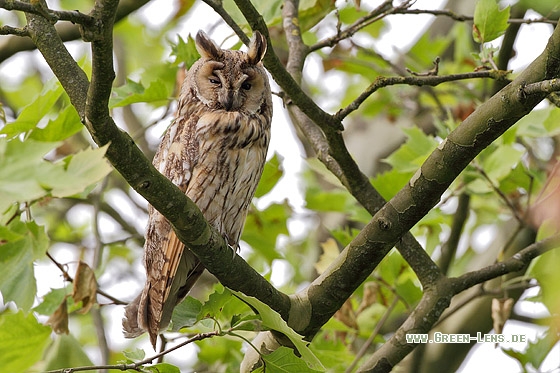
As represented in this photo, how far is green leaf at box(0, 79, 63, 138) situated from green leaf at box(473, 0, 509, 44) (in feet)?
4.25

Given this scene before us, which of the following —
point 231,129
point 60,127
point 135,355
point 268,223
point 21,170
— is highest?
point 268,223

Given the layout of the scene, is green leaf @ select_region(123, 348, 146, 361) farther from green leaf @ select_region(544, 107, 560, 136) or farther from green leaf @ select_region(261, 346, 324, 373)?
green leaf @ select_region(544, 107, 560, 136)

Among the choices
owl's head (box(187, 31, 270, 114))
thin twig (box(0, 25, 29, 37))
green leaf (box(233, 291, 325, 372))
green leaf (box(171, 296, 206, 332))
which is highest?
owl's head (box(187, 31, 270, 114))

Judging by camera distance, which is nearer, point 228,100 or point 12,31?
point 12,31

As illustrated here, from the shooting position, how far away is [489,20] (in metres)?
2.31

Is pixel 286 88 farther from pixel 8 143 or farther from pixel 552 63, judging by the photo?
pixel 8 143

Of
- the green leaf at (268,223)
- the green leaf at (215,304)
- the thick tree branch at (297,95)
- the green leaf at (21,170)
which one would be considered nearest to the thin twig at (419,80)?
the thick tree branch at (297,95)

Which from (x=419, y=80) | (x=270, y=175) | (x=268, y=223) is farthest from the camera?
(x=268, y=223)

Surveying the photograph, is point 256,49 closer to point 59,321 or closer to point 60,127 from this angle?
point 60,127

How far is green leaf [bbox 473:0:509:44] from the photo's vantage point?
229 cm

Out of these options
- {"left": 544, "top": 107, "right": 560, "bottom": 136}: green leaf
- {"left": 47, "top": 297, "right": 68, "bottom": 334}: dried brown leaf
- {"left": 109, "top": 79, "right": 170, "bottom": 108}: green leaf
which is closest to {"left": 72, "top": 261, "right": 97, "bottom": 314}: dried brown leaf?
{"left": 47, "top": 297, "right": 68, "bottom": 334}: dried brown leaf

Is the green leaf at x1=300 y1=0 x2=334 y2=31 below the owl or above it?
above

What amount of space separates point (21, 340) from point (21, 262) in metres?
0.36

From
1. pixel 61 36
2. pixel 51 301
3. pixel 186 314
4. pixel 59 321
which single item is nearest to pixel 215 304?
pixel 186 314
